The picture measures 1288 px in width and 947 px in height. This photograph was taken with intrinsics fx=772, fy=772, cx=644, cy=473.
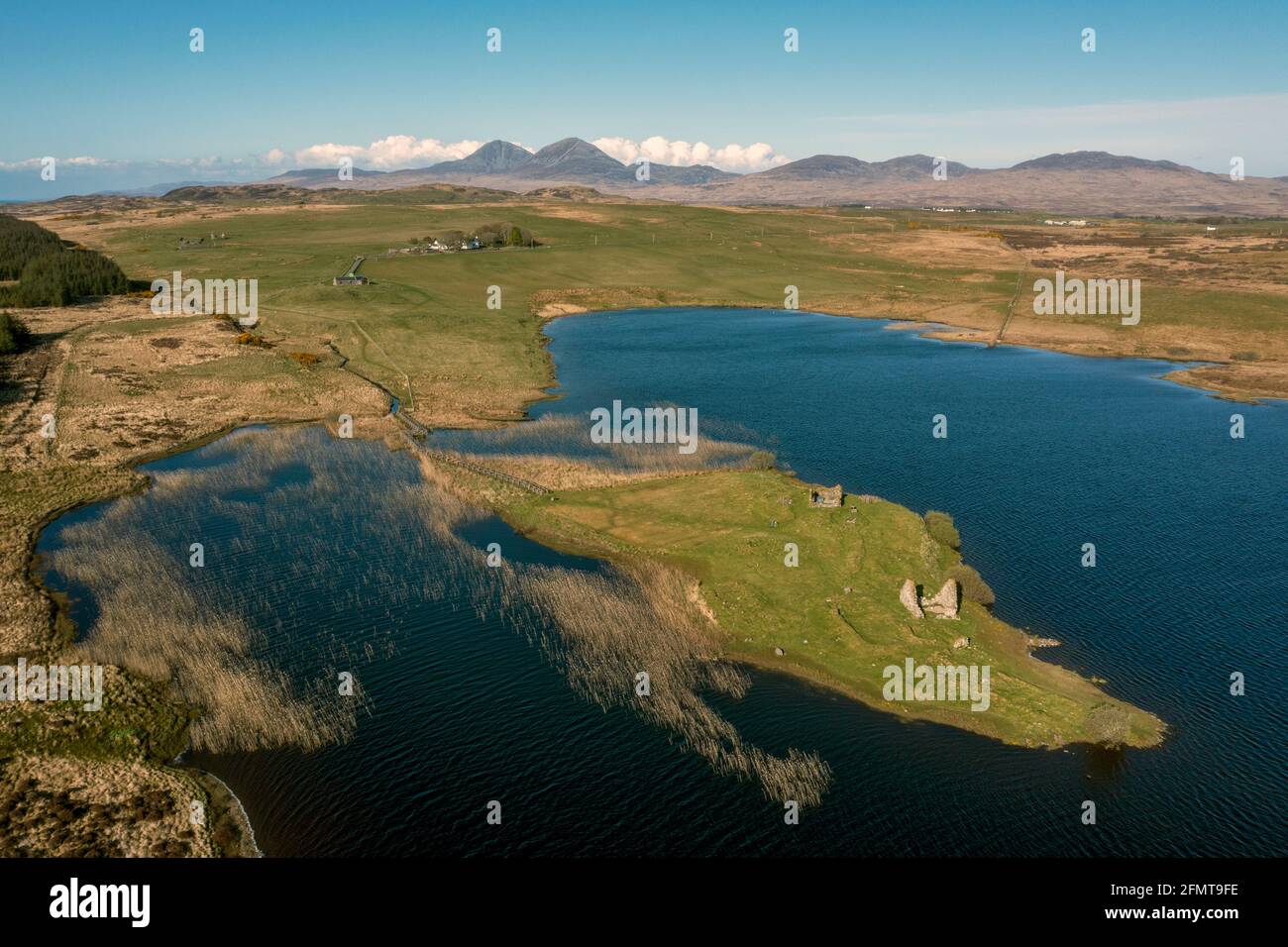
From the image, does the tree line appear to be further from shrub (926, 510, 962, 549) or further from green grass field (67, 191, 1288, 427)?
shrub (926, 510, 962, 549)

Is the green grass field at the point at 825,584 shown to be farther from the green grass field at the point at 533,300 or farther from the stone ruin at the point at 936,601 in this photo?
the green grass field at the point at 533,300

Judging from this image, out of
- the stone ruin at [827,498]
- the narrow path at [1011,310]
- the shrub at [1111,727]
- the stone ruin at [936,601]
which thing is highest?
the narrow path at [1011,310]

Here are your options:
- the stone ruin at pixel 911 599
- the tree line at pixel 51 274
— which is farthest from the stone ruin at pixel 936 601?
the tree line at pixel 51 274

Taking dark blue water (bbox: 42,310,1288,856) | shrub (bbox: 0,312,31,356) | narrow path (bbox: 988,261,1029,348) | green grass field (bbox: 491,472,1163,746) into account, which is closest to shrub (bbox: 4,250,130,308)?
shrub (bbox: 0,312,31,356)

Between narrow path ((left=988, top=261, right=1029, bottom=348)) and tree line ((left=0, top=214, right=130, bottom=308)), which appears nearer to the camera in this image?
tree line ((left=0, top=214, right=130, bottom=308))

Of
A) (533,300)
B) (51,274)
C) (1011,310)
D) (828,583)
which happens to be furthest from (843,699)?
(51,274)

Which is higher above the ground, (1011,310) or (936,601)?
(1011,310)

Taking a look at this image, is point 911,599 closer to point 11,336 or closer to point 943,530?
point 943,530
